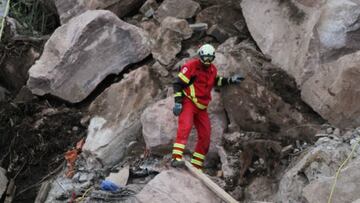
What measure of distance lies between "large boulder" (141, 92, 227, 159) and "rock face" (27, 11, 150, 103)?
1.30 metres

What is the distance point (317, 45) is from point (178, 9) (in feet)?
7.89

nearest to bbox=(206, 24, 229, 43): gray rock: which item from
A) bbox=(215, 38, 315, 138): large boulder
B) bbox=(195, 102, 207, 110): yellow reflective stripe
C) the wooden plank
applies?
bbox=(215, 38, 315, 138): large boulder

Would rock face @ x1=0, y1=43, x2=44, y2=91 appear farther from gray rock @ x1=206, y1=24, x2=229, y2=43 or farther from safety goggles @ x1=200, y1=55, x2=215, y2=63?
safety goggles @ x1=200, y1=55, x2=215, y2=63

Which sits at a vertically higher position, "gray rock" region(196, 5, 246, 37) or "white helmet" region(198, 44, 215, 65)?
"white helmet" region(198, 44, 215, 65)

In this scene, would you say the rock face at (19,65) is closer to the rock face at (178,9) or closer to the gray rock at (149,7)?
the gray rock at (149,7)

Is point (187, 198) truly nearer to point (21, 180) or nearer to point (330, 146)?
point (330, 146)

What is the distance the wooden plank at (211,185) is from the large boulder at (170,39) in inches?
78.7

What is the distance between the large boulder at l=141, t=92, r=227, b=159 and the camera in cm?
664

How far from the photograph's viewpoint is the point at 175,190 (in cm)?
591

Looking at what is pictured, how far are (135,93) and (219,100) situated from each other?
3.82ft

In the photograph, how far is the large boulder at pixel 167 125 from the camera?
6.64 m

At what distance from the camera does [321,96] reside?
6.42 m

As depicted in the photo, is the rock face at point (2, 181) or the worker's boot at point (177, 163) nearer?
the worker's boot at point (177, 163)

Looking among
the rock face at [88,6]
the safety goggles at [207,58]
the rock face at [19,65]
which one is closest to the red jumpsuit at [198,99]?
the safety goggles at [207,58]
